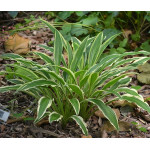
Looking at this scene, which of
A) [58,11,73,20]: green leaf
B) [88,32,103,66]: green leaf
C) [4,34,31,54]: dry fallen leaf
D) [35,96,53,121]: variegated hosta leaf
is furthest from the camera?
[58,11,73,20]: green leaf

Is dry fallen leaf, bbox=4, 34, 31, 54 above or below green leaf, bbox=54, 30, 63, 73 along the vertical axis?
below

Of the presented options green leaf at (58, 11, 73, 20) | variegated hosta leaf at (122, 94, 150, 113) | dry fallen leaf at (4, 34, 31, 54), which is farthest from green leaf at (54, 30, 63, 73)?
green leaf at (58, 11, 73, 20)

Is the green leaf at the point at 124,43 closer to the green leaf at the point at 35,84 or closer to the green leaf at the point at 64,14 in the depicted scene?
the green leaf at the point at 64,14

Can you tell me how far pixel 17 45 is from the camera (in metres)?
3.01

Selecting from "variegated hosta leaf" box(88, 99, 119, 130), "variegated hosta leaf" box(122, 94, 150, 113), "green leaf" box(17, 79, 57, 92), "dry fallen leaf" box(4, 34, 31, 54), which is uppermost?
"green leaf" box(17, 79, 57, 92)

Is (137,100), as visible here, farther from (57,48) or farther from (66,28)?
(66,28)

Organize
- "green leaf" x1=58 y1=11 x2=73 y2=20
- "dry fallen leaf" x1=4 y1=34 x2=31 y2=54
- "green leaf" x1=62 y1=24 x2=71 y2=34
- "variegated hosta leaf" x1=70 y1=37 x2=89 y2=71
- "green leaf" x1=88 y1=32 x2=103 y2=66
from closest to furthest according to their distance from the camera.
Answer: "variegated hosta leaf" x1=70 y1=37 x2=89 y2=71
"green leaf" x1=88 y1=32 x2=103 y2=66
"dry fallen leaf" x1=4 y1=34 x2=31 y2=54
"green leaf" x1=62 y1=24 x2=71 y2=34
"green leaf" x1=58 y1=11 x2=73 y2=20

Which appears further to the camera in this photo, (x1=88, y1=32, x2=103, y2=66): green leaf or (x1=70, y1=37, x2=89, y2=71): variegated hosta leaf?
(x1=88, y1=32, x2=103, y2=66): green leaf

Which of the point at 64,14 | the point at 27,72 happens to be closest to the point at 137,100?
the point at 27,72

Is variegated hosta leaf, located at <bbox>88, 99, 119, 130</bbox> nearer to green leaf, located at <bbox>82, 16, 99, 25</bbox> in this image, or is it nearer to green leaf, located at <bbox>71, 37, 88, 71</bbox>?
green leaf, located at <bbox>71, 37, 88, 71</bbox>

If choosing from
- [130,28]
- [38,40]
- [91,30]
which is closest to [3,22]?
[38,40]

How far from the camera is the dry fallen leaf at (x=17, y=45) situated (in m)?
2.96

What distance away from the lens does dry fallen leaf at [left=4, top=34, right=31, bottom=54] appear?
9.71ft

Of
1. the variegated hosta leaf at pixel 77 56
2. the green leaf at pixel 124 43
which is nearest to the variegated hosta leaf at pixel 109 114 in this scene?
the variegated hosta leaf at pixel 77 56
